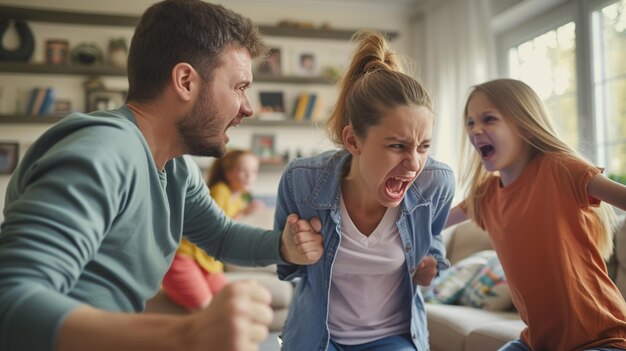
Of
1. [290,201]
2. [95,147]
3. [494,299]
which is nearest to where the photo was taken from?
[95,147]

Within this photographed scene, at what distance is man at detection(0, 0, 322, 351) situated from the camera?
0.66 metres

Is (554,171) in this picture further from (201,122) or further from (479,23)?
A: (479,23)

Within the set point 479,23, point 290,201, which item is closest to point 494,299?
point 290,201

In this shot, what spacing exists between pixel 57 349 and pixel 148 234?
1.61 feet

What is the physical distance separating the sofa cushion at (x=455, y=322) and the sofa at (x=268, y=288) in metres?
1.18

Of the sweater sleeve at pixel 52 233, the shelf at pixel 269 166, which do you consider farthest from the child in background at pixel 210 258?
the sweater sleeve at pixel 52 233

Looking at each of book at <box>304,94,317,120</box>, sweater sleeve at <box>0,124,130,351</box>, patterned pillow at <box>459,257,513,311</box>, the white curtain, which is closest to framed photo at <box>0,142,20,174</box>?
book at <box>304,94,317,120</box>

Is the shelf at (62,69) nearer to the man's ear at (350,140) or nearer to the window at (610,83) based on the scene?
the window at (610,83)

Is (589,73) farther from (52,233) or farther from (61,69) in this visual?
(61,69)

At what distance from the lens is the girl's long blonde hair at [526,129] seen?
1.65 metres

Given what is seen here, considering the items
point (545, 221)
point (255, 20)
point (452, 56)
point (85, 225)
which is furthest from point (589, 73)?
point (85, 225)

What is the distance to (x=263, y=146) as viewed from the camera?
224 inches

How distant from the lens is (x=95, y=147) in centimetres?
88

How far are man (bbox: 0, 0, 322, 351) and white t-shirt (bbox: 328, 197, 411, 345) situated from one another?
126mm
